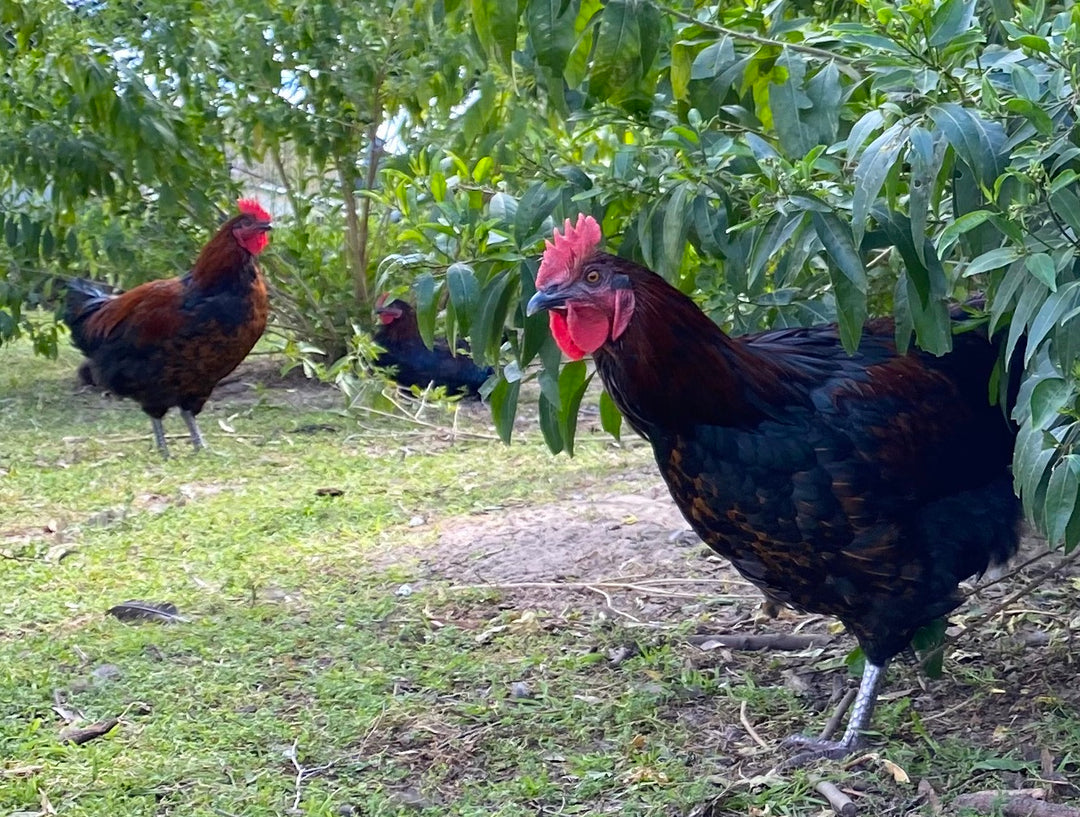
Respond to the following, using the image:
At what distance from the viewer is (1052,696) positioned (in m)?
3.21

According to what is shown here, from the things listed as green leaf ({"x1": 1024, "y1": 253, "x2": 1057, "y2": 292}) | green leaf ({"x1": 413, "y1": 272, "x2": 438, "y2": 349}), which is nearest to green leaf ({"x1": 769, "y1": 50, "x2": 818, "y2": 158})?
green leaf ({"x1": 1024, "y1": 253, "x2": 1057, "y2": 292})

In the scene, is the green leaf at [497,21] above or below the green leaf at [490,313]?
above

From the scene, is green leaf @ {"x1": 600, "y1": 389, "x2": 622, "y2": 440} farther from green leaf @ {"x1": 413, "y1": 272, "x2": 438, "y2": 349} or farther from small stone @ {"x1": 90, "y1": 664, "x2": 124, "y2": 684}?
small stone @ {"x1": 90, "y1": 664, "x2": 124, "y2": 684}

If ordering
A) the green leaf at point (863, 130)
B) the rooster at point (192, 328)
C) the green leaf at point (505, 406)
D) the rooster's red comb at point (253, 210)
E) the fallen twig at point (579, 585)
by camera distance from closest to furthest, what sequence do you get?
the green leaf at point (863, 130)
the green leaf at point (505, 406)
the fallen twig at point (579, 585)
the rooster at point (192, 328)
the rooster's red comb at point (253, 210)

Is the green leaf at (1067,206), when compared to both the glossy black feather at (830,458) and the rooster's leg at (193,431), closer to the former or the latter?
the glossy black feather at (830,458)

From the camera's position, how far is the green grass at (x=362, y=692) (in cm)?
294

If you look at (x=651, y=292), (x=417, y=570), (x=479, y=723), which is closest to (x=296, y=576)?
(x=417, y=570)

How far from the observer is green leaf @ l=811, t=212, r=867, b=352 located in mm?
2459

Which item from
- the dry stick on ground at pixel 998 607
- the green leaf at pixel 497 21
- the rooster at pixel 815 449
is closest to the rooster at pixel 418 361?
the dry stick on ground at pixel 998 607

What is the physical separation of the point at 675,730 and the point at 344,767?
0.91 meters

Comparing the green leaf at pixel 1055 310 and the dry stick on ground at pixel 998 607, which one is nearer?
the green leaf at pixel 1055 310

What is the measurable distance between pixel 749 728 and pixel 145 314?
5.44 m

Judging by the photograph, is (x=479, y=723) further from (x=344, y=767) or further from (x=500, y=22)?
(x=500, y=22)

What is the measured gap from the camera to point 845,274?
2.47 metres
